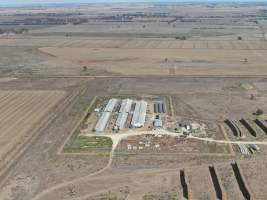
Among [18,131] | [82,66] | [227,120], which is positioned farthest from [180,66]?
[18,131]

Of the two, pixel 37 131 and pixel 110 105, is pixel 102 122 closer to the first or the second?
pixel 110 105

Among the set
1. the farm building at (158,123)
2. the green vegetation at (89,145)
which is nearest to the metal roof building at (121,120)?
the green vegetation at (89,145)

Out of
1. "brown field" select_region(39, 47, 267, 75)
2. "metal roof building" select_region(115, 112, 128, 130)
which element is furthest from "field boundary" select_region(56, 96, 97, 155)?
"brown field" select_region(39, 47, 267, 75)

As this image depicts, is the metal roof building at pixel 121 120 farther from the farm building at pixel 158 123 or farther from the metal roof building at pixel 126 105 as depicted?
the farm building at pixel 158 123


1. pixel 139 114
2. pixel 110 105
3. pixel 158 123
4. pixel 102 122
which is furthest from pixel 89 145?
pixel 110 105

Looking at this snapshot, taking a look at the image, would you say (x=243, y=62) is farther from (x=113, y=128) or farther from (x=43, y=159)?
(x=43, y=159)
